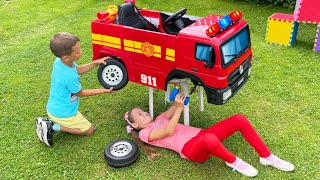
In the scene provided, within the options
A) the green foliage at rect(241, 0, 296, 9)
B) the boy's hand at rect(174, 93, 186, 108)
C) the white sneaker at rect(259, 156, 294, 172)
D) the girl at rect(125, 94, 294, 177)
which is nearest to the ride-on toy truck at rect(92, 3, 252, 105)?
the boy's hand at rect(174, 93, 186, 108)

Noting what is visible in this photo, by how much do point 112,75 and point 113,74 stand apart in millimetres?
18

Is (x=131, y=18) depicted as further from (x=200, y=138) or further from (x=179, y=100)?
(x=200, y=138)

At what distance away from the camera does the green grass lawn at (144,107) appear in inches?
139

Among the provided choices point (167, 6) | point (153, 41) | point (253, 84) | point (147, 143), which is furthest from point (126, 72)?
point (167, 6)

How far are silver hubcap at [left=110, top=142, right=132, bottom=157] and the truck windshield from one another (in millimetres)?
1260

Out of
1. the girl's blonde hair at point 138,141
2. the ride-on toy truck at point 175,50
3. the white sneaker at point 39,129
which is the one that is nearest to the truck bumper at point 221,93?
the ride-on toy truck at point 175,50

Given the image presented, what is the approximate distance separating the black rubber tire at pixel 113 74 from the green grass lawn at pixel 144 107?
54 cm

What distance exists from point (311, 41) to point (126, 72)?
3.83 metres

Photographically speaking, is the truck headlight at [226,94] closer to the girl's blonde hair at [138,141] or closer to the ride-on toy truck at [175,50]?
the ride-on toy truck at [175,50]

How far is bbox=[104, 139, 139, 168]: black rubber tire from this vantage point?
350 centimetres

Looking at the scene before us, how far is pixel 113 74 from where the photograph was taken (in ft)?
12.8

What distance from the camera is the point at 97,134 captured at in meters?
4.05

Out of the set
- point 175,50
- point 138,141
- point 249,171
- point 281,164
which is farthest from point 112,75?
point 281,164

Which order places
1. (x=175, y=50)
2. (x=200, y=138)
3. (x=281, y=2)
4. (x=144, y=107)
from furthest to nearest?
(x=281, y=2) < (x=144, y=107) < (x=175, y=50) < (x=200, y=138)
